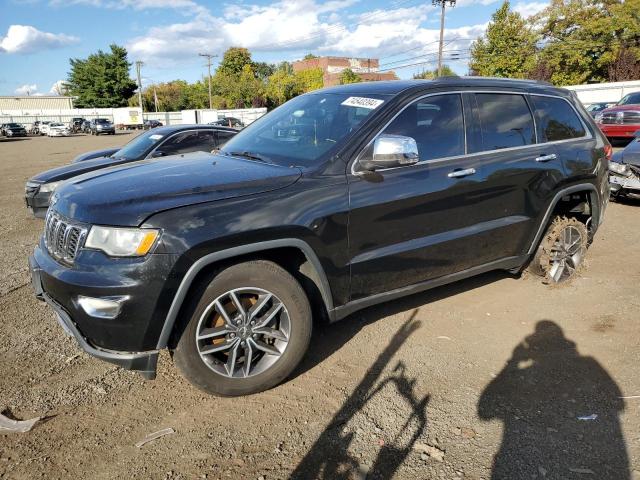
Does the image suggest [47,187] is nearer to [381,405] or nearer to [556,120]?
[381,405]

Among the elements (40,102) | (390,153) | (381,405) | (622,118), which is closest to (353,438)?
(381,405)

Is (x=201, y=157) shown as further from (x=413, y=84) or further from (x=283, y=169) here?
(x=413, y=84)

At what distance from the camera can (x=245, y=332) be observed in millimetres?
2885

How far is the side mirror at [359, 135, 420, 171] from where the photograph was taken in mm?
3066

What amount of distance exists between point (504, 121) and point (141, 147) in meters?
6.15

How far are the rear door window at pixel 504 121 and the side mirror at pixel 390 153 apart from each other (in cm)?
96

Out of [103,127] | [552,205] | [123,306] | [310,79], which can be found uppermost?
[310,79]

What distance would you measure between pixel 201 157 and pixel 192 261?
135cm

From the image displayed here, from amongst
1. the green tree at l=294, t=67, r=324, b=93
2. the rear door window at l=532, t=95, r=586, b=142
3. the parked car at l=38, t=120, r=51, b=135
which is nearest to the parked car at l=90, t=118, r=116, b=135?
the parked car at l=38, t=120, r=51, b=135

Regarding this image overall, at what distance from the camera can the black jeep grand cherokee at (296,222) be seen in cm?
257

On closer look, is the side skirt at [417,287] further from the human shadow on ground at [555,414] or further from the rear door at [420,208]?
the human shadow on ground at [555,414]

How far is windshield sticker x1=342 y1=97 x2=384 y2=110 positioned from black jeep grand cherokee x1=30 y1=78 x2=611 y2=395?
1cm

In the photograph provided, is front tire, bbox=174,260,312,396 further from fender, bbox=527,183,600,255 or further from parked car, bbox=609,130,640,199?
parked car, bbox=609,130,640,199

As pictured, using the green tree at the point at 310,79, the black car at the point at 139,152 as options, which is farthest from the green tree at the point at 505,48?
the black car at the point at 139,152
